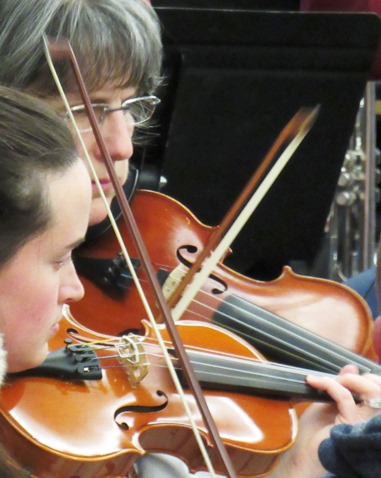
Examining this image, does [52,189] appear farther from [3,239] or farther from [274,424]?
[274,424]

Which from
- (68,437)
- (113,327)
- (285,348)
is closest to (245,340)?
(285,348)

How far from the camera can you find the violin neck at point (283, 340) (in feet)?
4.22

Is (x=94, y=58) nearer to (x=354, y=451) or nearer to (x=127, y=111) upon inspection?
(x=127, y=111)

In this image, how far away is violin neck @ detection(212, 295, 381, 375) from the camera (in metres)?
1.29

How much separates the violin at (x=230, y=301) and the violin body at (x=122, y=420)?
107mm

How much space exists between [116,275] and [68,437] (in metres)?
0.38

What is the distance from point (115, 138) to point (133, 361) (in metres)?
0.32

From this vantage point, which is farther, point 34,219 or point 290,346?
point 290,346

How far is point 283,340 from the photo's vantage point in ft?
4.28

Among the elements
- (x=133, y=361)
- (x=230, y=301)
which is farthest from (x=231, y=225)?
(x=133, y=361)

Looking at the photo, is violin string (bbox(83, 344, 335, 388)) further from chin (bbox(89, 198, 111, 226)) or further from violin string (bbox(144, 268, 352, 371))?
chin (bbox(89, 198, 111, 226))

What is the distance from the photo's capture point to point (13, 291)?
0.91 m

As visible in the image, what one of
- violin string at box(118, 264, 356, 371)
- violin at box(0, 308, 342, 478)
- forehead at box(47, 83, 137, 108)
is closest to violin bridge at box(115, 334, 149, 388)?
violin at box(0, 308, 342, 478)

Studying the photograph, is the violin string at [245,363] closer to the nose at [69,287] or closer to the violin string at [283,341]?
the violin string at [283,341]
